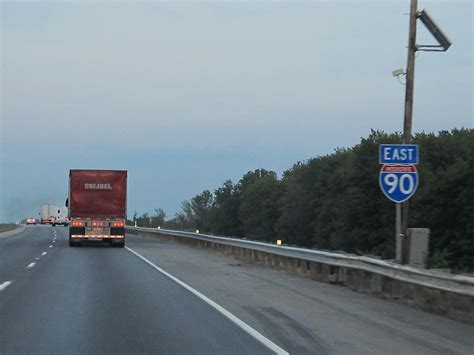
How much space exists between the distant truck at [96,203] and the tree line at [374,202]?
1397 cm

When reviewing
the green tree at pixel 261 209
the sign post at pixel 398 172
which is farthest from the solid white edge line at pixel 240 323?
the green tree at pixel 261 209

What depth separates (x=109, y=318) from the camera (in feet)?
42.6

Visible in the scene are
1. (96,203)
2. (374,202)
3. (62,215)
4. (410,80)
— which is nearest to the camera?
(410,80)

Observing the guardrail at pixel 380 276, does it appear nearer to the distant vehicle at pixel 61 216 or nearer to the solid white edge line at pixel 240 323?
the solid white edge line at pixel 240 323

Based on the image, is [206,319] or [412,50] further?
[412,50]

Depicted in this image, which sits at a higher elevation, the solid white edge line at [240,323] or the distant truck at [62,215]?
the solid white edge line at [240,323]

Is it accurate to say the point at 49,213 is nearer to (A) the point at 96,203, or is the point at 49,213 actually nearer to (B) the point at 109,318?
(A) the point at 96,203

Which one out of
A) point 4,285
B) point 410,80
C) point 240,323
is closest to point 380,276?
point 240,323

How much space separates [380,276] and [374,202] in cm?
4627

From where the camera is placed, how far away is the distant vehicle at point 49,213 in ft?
380

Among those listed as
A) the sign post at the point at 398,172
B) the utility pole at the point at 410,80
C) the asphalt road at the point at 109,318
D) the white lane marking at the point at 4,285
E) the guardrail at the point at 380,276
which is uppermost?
the utility pole at the point at 410,80

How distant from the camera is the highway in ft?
33.9

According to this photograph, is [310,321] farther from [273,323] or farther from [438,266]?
[438,266]

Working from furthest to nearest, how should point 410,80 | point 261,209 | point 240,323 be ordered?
1. point 261,209
2. point 410,80
3. point 240,323
